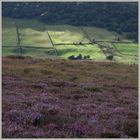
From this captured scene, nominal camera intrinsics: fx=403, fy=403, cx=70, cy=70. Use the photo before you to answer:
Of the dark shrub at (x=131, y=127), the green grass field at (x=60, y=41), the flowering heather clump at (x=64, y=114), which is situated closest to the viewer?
the flowering heather clump at (x=64, y=114)

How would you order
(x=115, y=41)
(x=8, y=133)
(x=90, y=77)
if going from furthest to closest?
(x=115, y=41)
(x=90, y=77)
(x=8, y=133)

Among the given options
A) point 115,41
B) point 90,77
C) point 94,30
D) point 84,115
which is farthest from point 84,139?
point 94,30

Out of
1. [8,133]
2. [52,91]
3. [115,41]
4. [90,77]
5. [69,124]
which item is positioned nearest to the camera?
[8,133]

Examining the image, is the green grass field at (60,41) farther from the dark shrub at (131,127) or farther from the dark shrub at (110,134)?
the dark shrub at (110,134)

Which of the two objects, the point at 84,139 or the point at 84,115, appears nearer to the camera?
the point at 84,139

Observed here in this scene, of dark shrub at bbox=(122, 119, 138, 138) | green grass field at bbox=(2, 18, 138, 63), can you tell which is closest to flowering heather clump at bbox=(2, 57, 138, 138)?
dark shrub at bbox=(122, 119, 138, 138)

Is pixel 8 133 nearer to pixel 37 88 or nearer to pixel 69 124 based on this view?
pixel 69 124

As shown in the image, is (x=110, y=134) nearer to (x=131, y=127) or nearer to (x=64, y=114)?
(x=131, y=127)

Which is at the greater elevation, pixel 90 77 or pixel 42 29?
pixel 90 77

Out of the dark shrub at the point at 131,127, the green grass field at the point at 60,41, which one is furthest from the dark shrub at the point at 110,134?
the green grass field at the point at 60,41
